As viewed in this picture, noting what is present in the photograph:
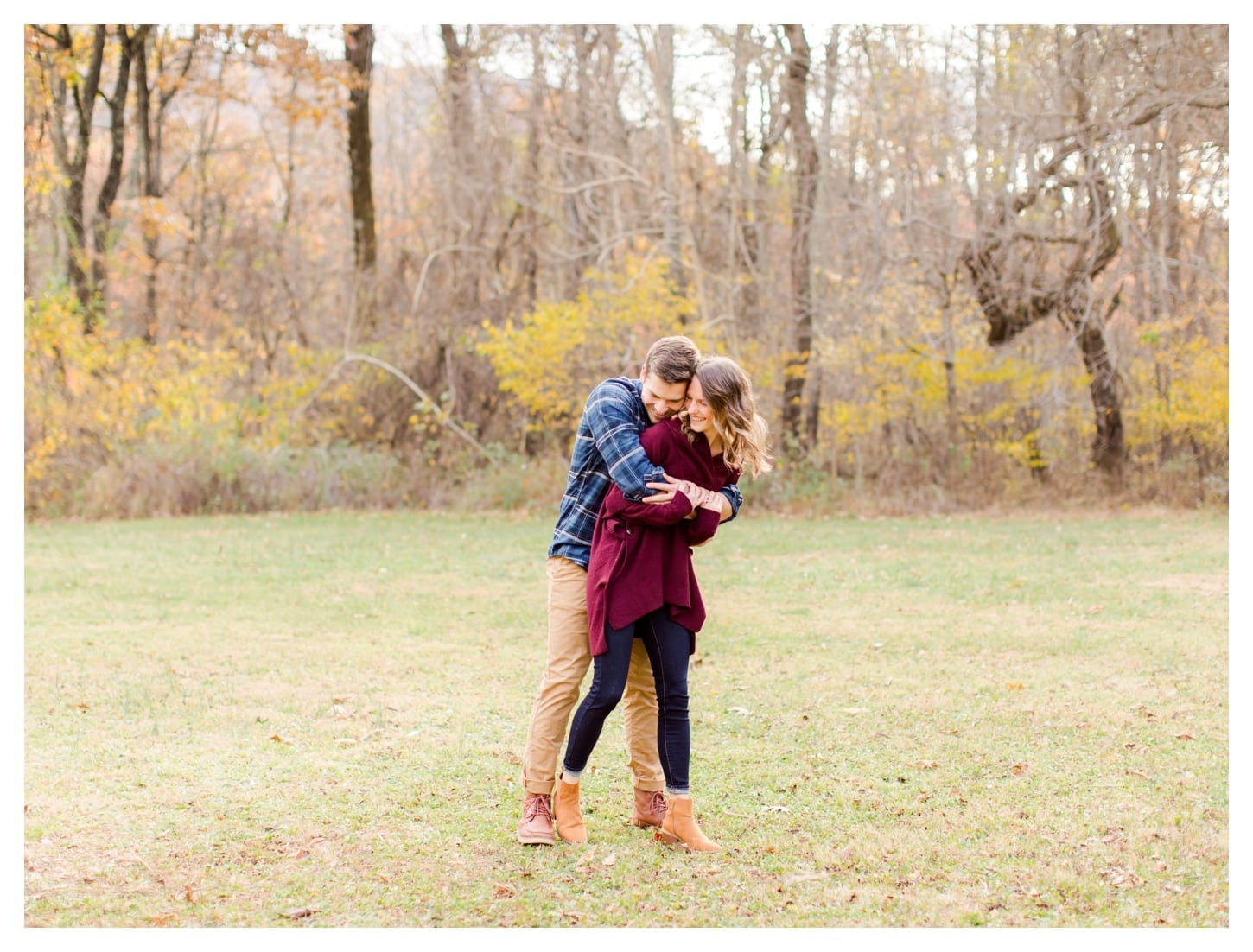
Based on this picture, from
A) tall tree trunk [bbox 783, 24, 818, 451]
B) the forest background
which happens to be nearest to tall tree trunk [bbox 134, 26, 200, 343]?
the forest background

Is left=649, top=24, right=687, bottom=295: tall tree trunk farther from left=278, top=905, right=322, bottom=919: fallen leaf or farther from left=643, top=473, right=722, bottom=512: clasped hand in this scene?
left=278, top=905, right=322, bottom=919: fallen leaf

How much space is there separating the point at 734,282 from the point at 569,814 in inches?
590

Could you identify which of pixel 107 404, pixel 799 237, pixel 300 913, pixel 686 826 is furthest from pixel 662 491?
pixel 107 404

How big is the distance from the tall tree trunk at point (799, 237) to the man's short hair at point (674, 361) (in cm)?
1406

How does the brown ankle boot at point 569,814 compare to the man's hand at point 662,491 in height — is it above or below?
below

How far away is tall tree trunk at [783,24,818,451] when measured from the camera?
18.2 m

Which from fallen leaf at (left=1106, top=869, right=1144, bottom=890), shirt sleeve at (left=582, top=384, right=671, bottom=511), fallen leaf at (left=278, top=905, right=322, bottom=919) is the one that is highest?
shirt sleeve at (left=582, top=384, right=671, bottom=511)

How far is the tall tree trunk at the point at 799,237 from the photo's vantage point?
18156mm

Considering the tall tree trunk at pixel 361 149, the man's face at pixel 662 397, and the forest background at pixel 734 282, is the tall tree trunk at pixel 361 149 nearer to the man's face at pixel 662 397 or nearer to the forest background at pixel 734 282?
the forest background at pixel 734 282

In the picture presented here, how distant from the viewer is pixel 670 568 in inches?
169

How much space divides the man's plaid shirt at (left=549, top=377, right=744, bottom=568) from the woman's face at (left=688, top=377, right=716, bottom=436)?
19cm

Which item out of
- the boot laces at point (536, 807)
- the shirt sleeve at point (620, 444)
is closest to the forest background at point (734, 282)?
the shirt sleeve at point (620, 444)

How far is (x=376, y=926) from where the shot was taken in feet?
12.3

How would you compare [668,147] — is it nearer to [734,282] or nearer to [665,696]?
[734,282]
